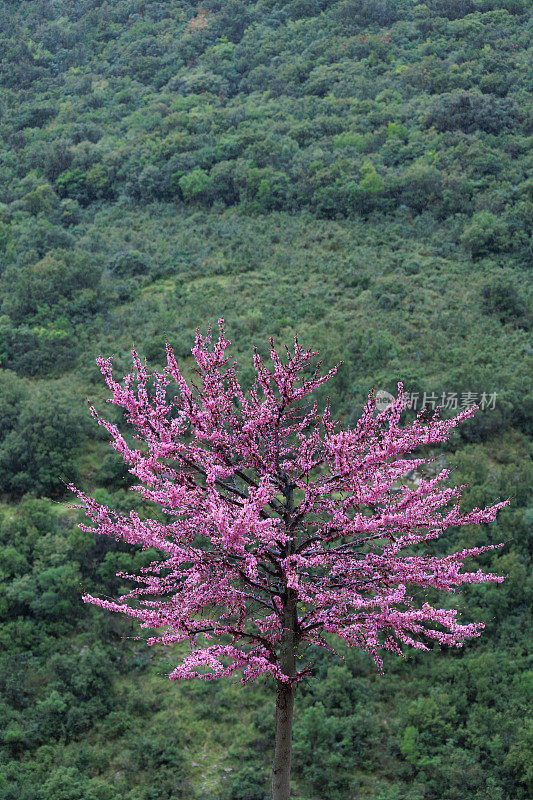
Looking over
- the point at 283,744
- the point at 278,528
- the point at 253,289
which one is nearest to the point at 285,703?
the point at 283,744

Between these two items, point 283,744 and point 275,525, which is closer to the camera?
point 275,525

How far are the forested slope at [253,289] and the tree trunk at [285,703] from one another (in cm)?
710

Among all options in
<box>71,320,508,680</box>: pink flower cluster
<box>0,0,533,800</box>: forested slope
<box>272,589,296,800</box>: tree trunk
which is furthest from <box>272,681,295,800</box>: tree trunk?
<box>0,0,533,800</box>: forested slope

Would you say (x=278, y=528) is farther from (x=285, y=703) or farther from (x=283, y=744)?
(x=283, y=744)

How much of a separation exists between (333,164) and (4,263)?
43.8 feet

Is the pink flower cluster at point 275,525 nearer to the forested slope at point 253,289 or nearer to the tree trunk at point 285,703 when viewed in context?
the tree trunk at point 285,703

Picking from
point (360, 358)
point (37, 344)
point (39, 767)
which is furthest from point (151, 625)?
point (37, 344)

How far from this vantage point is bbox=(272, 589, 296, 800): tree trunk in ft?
16.6

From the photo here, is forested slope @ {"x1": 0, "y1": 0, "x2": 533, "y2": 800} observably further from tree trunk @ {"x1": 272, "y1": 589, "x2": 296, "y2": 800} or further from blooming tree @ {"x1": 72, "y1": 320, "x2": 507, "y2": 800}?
blooming tree @ {"x1": 72, "y1": 320, "x2": 507, "y2": 800}

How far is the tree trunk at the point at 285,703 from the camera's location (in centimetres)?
506

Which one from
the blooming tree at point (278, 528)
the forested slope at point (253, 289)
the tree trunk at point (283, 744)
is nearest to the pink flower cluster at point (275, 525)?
the blooming tree at point (278, 528)

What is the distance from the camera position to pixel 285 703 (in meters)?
5.11

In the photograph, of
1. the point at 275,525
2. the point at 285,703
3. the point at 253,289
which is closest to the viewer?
the point at 275,525

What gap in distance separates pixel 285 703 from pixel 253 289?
22623 millimetres
